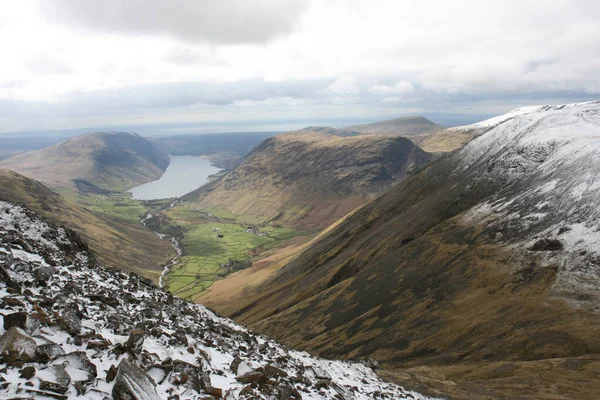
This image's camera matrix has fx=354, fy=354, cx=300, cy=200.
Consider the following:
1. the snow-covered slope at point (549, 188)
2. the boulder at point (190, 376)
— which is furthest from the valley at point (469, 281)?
the boulder at point (190, 376)

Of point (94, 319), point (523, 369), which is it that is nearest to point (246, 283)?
point (523, 369)

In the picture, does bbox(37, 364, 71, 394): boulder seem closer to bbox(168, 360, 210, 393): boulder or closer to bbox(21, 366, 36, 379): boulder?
bbox(21, 366, 36, 379): boulder

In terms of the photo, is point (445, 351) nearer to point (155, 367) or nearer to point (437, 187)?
point (155, 367)

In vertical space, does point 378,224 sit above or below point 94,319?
below

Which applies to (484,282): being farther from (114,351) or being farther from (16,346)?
(16,346)

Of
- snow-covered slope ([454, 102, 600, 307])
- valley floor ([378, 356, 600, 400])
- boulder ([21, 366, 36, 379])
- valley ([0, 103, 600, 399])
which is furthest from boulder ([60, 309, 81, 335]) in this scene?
snow-covered slope ([454, 102, 600, 307])

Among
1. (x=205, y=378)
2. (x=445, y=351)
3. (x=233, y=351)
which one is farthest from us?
(x=445, y=351)

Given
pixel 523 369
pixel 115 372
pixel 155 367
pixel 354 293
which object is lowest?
pixel 354 293

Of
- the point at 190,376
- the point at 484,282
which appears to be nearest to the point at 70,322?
the point at 190,376
